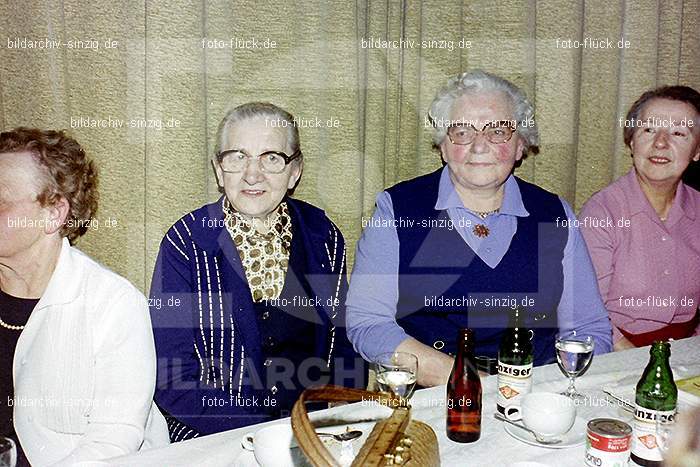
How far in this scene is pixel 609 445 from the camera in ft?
4.09

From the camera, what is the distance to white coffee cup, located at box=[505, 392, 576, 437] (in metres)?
1.36

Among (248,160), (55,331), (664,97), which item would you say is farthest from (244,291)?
(664,97)

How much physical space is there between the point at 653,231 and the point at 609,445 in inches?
59.6

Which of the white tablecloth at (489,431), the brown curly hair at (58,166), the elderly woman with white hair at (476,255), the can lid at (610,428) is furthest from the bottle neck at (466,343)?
the brown curly hair at (58,166)

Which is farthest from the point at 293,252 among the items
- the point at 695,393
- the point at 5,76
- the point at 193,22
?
the point at 695,393

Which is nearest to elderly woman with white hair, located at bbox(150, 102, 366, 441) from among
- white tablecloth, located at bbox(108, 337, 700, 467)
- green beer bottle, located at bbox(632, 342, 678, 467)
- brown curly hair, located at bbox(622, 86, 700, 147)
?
white tablecloth, located at bbox(108, 337, 700, 467)

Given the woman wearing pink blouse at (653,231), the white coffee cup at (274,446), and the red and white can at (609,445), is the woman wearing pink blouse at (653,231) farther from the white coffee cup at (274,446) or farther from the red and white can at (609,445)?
the white coffee cup at (274,446)

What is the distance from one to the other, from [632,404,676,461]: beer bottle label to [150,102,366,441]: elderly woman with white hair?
1.02 metres

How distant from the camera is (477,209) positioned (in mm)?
2252

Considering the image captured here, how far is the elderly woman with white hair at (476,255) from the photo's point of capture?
2.16 meters

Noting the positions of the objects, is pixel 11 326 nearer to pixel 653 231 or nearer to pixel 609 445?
pixel 609 445

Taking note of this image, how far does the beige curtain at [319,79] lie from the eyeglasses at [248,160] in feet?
0.87

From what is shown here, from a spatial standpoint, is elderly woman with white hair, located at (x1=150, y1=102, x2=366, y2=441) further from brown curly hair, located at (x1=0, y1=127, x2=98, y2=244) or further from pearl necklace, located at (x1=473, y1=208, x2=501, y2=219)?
pearl necklace, located at (x1=473, y1=208, x2=501, y2=219)

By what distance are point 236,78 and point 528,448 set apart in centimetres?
148
